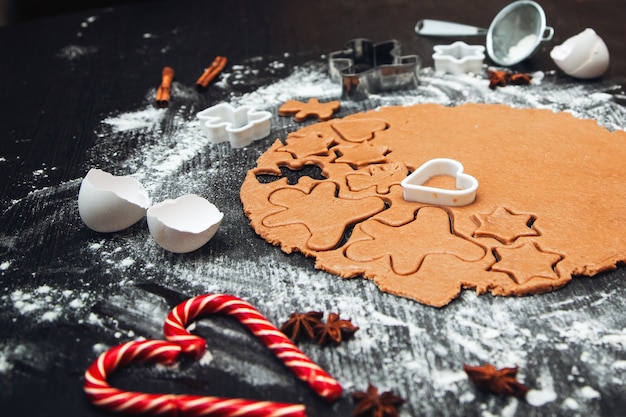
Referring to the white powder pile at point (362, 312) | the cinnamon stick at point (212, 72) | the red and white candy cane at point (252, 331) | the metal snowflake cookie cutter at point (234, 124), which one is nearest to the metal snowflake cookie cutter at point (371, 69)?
the metal snowflake cookie cutter at point (234, 124)

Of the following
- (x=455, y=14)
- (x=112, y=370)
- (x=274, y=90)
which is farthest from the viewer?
(x=455, y=14)

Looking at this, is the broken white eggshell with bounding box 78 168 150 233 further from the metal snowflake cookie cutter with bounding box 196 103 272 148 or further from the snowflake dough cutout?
the metal snowflake cookie cutter with bounding box 196 103 272 148

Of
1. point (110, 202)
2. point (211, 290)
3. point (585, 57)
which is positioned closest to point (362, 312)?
point (211, 290)

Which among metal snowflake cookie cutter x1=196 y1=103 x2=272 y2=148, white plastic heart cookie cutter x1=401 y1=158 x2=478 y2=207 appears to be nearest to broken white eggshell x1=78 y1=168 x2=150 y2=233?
metal snowflake cookie cutter x1=196 y1=103 x2=272 y2=148

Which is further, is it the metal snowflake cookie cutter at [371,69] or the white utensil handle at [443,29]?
→ the white utensil handle at [443,29]

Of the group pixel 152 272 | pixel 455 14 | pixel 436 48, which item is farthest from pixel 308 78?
pixel 152 272

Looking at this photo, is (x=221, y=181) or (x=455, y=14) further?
(x=455, y=14)

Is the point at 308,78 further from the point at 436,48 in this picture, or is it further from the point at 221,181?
the point at 221,181

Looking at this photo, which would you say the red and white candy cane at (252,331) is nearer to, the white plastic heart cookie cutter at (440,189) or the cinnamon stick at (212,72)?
the white plastic heart cookie cutter at (440,189)
